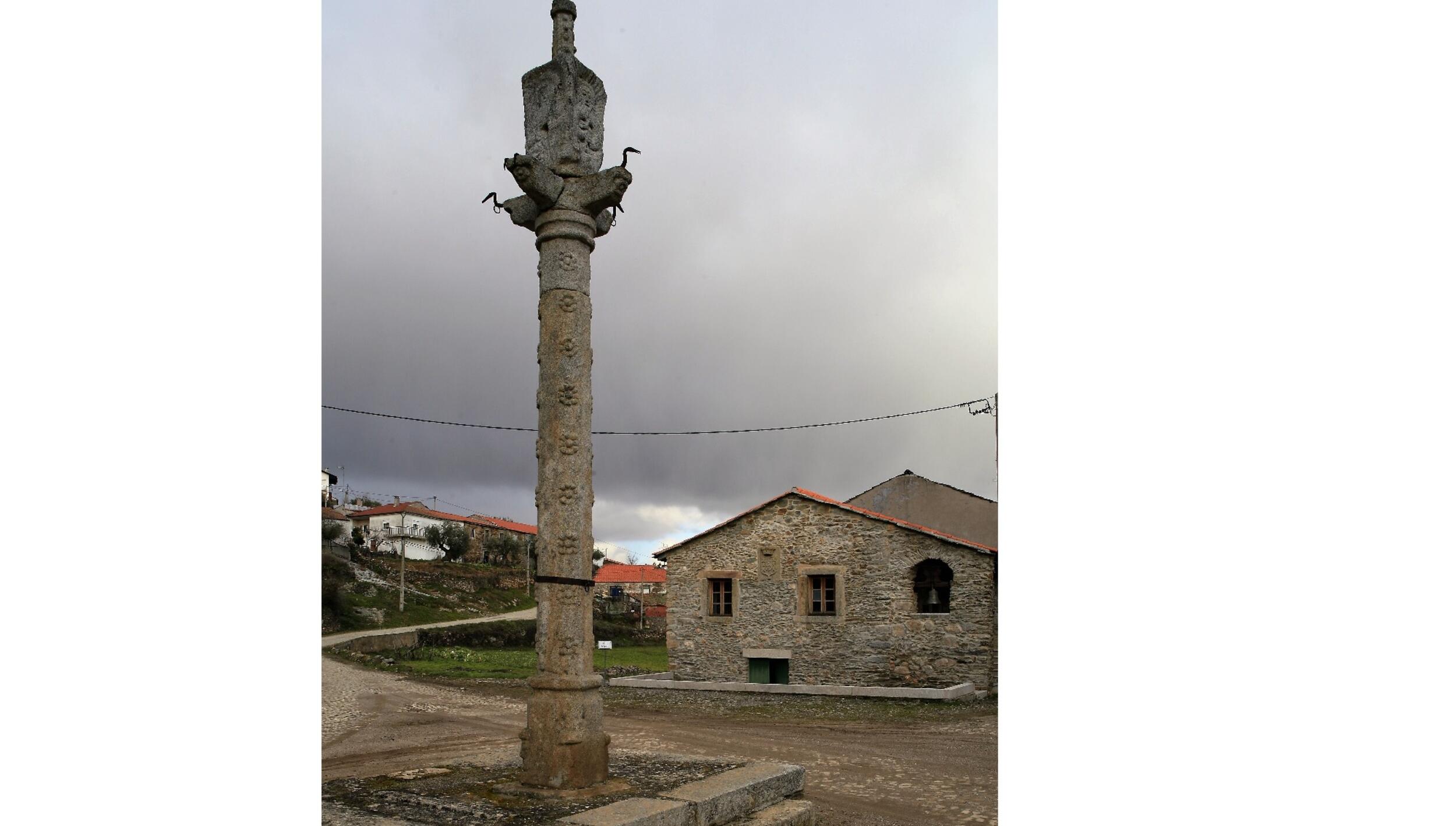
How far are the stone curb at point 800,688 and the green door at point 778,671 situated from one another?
55 cm

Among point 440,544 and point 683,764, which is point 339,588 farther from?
point 683,764

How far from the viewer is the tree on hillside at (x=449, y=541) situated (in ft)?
170

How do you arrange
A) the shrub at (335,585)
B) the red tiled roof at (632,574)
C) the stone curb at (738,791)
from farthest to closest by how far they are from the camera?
the red tiled roof at (632,574)
the shrub at (335,585)
the stone curb at (738,791)

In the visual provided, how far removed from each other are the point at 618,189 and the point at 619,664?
848 inches

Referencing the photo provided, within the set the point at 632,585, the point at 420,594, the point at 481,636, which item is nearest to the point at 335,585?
the point at 420,594

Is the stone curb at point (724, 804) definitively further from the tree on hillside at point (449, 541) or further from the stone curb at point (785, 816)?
the tree on hillside at point (449, 541)

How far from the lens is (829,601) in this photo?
19.7 meters

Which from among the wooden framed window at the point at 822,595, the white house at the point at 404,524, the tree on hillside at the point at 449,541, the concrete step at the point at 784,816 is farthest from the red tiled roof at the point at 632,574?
the concrete step at the point at 784,816

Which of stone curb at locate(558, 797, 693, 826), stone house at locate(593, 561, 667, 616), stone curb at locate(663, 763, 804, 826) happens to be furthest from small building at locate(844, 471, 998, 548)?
stone house at locate(593, 561, 667, 616)

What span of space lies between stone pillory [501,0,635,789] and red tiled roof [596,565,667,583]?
156 ft

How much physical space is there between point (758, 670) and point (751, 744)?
8.98 meters

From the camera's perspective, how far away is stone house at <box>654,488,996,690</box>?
18.3 meters

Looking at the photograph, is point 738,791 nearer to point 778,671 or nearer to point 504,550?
point 778,671
